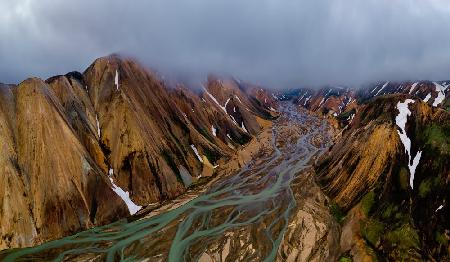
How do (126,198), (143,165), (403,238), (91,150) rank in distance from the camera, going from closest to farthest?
(403,238), (126,198), (91,150), (143,165)

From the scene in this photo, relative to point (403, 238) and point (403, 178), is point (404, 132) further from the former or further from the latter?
point (403, 238)

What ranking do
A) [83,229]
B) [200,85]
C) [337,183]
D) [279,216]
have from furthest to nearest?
1. [200,85]
2. [337,183]
3. [279,216]
4. [83,229]

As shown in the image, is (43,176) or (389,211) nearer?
(389,211)

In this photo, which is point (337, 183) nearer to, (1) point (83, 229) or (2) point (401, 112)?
(2) point (401, 112)

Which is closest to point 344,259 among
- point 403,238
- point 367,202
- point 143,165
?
point 403,238

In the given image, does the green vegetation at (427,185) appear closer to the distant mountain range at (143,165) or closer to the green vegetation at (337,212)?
the distant mountain range at (143,165)

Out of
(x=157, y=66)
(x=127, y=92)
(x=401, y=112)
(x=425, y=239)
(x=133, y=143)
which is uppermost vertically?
(x=157, y=66)

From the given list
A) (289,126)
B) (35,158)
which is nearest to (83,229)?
(35,158)

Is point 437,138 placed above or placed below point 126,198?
below
